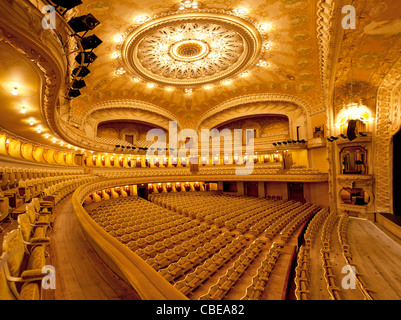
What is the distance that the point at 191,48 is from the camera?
15367 millimetres

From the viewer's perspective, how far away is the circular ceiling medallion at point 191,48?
1211 centimetres

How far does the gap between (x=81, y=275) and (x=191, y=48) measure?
54.1 feet

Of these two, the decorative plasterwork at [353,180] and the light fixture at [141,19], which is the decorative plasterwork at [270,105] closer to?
the decorative plasterwork at [353,180]

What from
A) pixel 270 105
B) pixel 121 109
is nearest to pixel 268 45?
pixel 270 105

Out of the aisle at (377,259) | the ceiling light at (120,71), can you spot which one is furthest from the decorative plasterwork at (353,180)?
the ceiling light at (120,71)

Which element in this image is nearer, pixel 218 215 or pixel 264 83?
pixel 218 215

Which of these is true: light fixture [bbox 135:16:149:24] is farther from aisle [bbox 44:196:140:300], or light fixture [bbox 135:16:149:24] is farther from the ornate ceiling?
aisle [bbox 44:196:140:300]

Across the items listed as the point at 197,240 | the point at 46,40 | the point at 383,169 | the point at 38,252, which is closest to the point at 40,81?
the point at 46,40

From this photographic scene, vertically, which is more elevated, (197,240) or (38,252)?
(38,252)

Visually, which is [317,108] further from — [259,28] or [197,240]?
[197,240]

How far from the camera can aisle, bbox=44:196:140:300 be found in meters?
1.94

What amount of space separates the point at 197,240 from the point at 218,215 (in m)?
4.42

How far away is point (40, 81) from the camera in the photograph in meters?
5.16
